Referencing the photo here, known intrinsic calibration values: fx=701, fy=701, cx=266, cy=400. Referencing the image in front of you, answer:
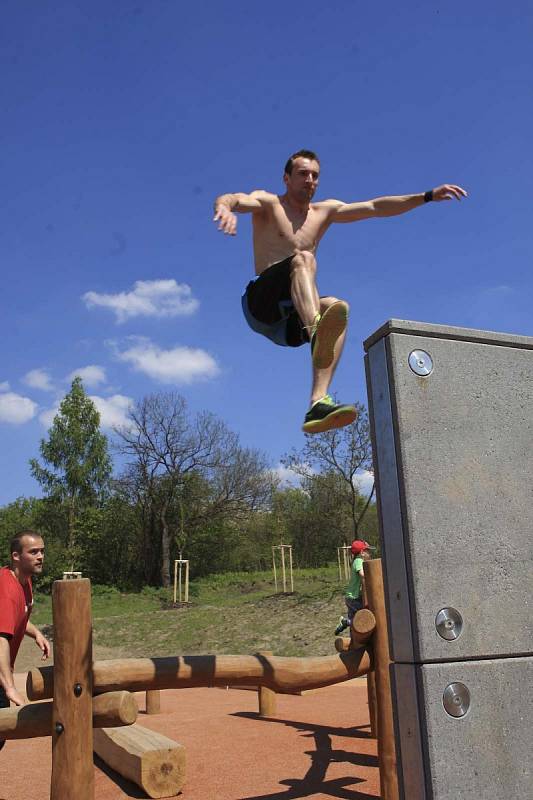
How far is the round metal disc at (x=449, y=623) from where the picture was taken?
1.54 m

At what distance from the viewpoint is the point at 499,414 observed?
1750 millimetres

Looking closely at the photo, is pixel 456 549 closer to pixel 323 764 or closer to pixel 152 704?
pixel 323 764

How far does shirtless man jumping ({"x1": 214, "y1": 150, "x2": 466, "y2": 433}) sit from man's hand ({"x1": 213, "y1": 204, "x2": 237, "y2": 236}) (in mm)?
249

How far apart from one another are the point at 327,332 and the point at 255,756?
407 centimetres

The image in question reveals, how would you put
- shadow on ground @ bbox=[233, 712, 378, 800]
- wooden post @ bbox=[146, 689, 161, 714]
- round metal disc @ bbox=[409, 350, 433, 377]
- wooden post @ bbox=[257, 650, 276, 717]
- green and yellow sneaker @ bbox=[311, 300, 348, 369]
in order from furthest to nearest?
1. wooden post @ bbox=[146, 689, 161, 714]
2. wooden post @ bbox=[257, 650, 276, 717]
3. shadow on ground @ bbox=[233, 712, 378, 800]
4. green and yellow sneaker @ bbox=[311, 300, 348, 369]
5. round metal disc @ bbox=[409, 350, 433, 377]

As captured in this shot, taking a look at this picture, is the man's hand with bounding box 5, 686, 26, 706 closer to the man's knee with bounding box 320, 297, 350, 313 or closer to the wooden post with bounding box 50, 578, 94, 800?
the wooden post with bounding box 50, 578, 94, 800

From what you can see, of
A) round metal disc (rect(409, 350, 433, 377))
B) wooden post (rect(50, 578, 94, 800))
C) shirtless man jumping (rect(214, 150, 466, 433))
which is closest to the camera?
round metal disc (rect(409, 350, 433, 377))

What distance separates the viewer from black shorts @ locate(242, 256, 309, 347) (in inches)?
144

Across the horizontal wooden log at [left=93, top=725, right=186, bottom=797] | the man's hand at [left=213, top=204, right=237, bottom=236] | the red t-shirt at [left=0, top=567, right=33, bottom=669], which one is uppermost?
the man's hand at [left=213, top=204, right=237, bottom=236]

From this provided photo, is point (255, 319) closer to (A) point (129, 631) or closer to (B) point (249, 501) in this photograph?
(A) point (129, 631)

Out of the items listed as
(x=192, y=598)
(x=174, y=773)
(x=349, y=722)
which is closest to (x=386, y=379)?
(x=174, y=773)

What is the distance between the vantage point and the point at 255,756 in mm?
5730

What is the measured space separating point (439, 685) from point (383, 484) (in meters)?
0.46

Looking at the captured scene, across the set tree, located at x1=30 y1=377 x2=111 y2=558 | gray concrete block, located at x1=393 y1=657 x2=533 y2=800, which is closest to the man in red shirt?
gray concrete block, located at x1=393 y1=657 x2=533 y2=800
